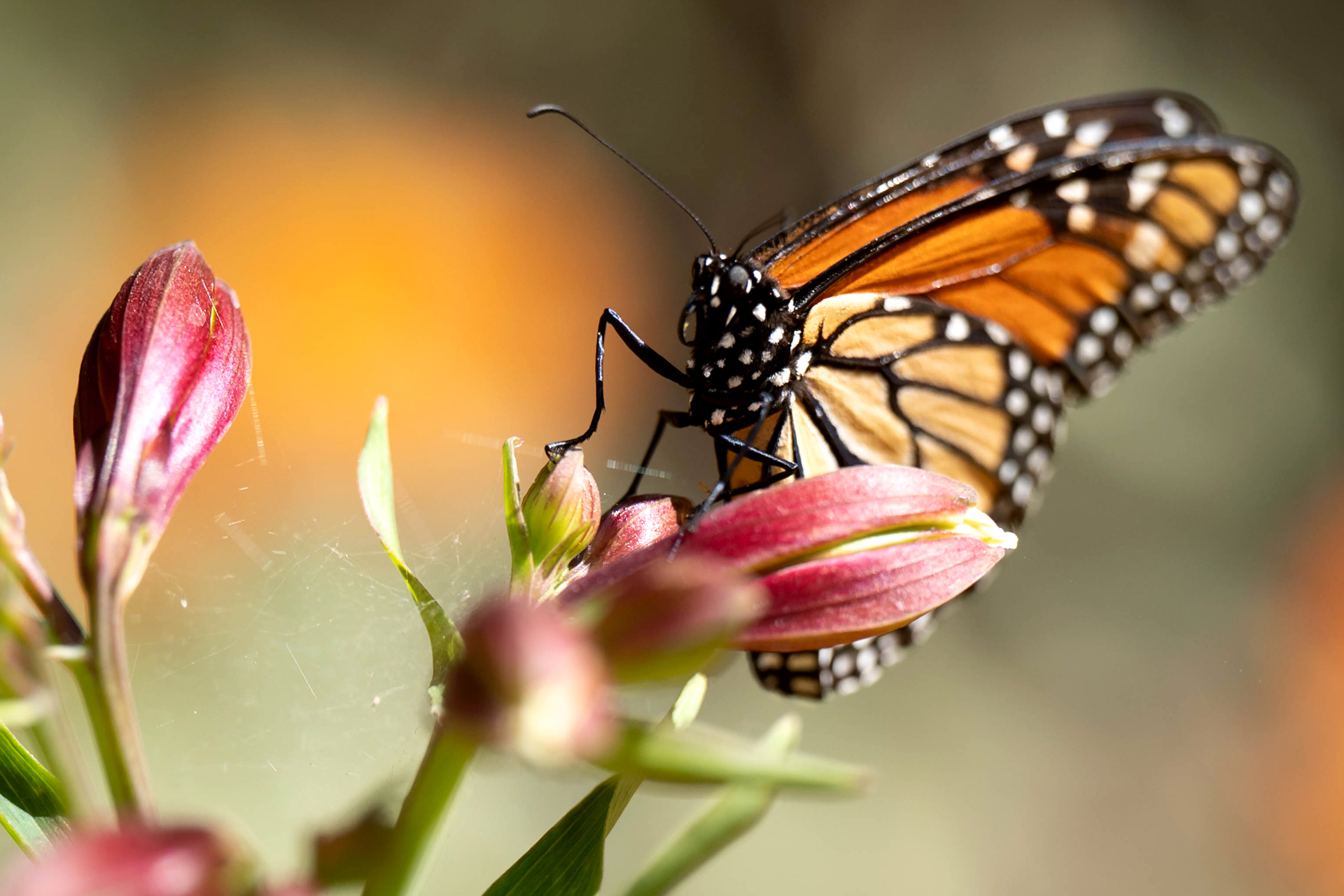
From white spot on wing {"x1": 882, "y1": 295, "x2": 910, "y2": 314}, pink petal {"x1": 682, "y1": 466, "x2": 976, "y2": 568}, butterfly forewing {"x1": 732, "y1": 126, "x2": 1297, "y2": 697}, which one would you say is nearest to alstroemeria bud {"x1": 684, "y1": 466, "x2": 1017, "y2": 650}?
pink petal {"x1": 682, "y1": 466, "x2": 976, "y2": 568}

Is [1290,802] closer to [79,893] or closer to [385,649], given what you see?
[385,649]

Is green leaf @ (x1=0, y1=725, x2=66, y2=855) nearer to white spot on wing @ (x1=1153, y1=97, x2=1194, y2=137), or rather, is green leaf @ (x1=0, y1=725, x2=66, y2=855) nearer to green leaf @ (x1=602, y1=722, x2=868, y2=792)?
green leaf @ (x1=602, y1=722, x2=868, y2=792)

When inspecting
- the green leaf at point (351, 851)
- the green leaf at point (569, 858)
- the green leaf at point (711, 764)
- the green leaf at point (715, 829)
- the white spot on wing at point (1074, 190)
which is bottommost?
the green leaf at point (569, 858)

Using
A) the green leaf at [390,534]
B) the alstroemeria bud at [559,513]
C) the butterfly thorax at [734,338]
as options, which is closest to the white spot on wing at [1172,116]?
the butterfly thorax at [734,338]

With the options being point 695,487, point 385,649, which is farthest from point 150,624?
point 695,487

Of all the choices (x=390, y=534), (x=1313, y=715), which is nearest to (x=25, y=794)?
(x=390, y=534)

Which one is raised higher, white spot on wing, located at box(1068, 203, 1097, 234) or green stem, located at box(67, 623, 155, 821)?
A: white spot on wing, located at box(1068, 203, 1097, 234)

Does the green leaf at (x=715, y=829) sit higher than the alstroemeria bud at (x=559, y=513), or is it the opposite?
the alstroemeria bud at (x=559, y=513)

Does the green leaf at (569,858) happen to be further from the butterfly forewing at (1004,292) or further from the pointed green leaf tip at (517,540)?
the butterfly forewing at (1004,292)
